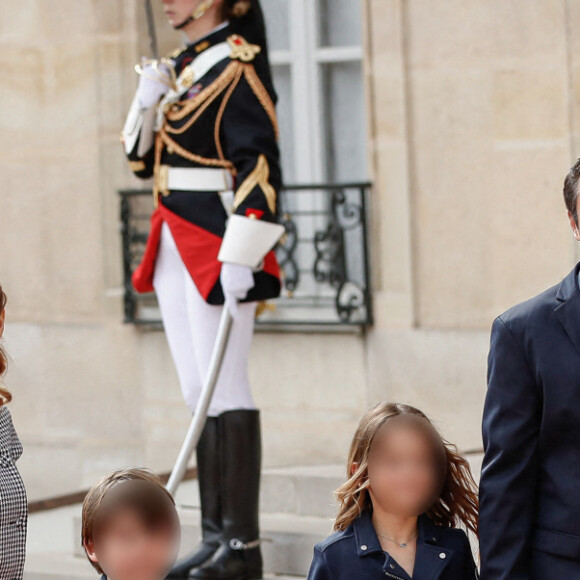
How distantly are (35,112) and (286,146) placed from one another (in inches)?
54.7

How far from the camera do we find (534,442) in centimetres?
258

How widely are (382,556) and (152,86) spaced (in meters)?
2.37

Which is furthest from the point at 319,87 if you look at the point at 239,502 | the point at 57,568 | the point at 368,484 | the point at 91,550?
the point at 91,550

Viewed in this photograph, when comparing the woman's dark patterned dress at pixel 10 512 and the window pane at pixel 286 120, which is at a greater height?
the window pane at pixel 286 120

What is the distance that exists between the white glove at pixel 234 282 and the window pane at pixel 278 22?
332cm

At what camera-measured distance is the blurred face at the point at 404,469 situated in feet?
8.95

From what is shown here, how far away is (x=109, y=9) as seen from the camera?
25.4 ft

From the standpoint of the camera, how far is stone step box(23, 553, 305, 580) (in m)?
5.22

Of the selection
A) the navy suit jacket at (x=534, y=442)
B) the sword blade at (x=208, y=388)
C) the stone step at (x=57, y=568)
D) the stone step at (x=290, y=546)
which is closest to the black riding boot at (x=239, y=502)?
the sword blade at (x=208, y=388)

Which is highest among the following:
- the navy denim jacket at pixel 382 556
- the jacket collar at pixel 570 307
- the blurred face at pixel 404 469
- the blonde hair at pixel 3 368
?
the jacket collar at pixel 570 307

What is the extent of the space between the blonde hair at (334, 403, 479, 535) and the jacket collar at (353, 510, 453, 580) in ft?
0.12

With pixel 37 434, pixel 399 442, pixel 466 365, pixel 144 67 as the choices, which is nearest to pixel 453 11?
pixel 466 365

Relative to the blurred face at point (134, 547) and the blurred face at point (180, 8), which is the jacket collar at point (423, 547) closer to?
the blurred face at point (134, 547)

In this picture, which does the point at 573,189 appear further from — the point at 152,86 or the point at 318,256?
the point at 318,256
